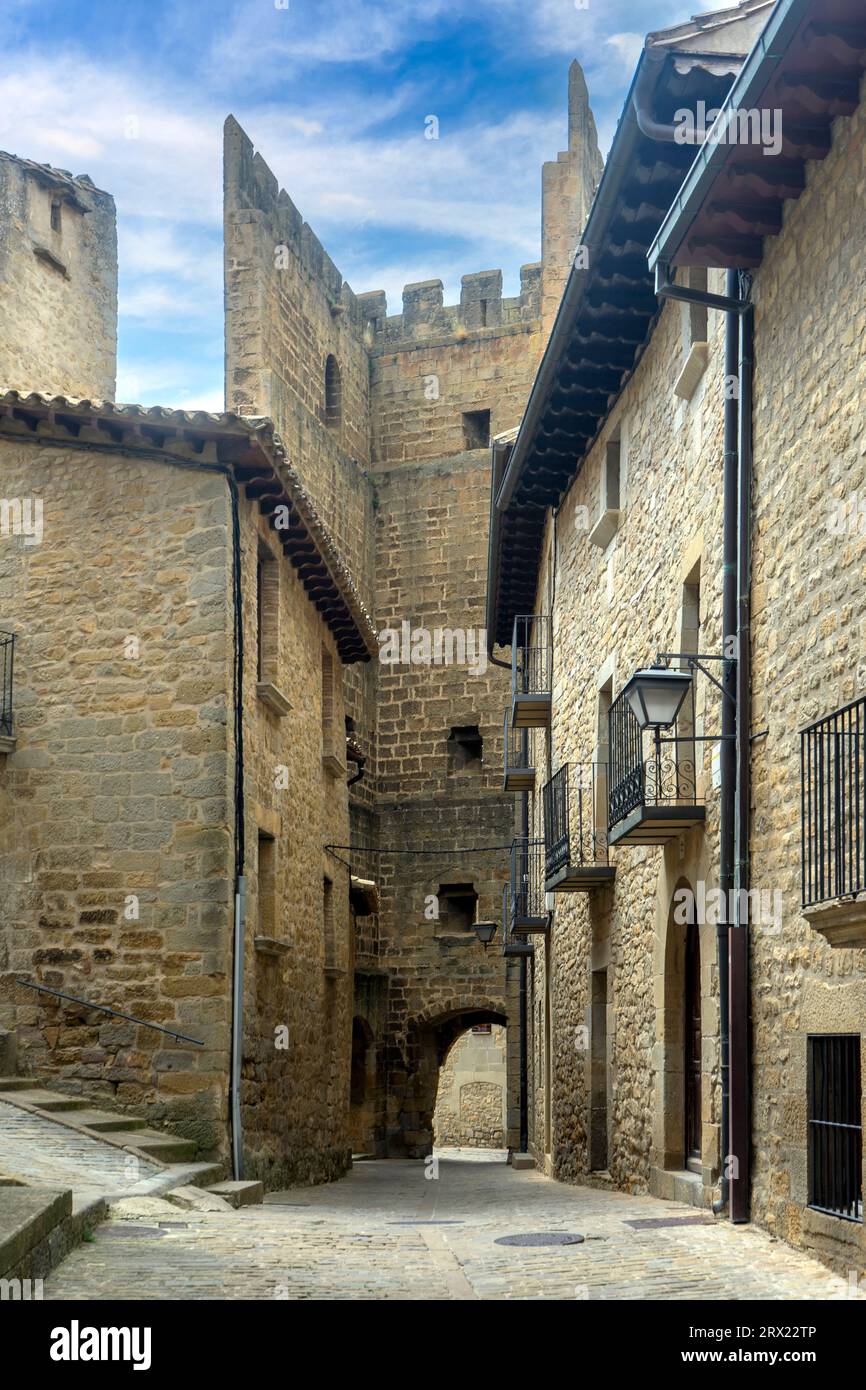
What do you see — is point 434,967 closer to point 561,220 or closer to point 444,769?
point 444,769

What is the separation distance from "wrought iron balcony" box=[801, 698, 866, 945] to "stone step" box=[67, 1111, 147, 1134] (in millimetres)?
6228

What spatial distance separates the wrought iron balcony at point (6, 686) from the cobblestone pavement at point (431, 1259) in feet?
15.5

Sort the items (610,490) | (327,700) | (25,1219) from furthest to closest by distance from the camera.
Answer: (327,700), (610,490), (25,1219)

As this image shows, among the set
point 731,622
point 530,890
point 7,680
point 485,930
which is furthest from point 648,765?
point 485,930

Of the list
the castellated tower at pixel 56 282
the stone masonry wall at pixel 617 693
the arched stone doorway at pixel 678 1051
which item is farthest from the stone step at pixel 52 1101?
the castellated tower at pixel 56 282

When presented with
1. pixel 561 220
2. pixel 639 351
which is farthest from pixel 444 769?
pixel 639 351

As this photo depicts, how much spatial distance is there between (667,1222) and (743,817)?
2.34 meters

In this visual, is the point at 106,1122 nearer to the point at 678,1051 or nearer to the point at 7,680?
the point at 7,680

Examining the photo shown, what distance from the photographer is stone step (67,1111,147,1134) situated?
12078 mm

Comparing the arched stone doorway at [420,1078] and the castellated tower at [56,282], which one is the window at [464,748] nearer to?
the arched stone doorway at [420,1078]

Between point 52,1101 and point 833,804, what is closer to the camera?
point 833,804

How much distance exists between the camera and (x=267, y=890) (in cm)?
1555

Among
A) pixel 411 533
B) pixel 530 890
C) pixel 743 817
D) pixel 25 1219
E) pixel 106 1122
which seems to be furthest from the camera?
pixel 411 533
